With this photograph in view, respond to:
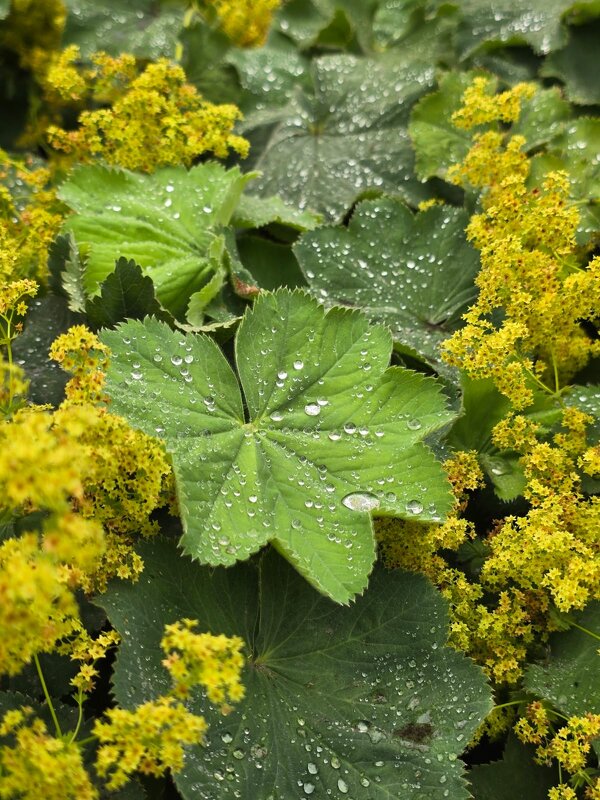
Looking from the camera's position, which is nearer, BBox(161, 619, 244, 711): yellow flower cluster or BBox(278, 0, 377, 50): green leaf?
BBox(161, 619, 244, 711): yellow flower cluster

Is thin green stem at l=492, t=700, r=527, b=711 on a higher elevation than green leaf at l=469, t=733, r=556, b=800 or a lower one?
higher

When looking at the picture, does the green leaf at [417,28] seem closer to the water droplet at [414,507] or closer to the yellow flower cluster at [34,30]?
the yellow flower cluster at [34,30]

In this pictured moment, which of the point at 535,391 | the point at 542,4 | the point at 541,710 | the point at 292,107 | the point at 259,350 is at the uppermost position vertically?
the point at 542,4

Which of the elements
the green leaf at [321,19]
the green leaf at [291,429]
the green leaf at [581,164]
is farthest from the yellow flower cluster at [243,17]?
the green leaf at [291,429]

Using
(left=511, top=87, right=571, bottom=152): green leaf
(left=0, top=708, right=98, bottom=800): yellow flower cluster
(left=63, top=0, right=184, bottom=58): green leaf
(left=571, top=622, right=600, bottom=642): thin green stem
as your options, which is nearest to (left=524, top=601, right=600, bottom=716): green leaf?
(left=571, top=622, right=600, bottom=642): thin green stem

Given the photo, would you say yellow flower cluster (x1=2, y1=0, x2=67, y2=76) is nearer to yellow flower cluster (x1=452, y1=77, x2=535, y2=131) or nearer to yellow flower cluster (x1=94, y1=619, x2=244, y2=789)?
yellow flower cluster (x1=452, y1=77, x2=535, y2=131)

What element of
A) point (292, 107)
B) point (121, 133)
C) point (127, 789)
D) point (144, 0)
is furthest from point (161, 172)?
point (127, 789)

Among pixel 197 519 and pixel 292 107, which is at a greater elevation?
pixel 292 107

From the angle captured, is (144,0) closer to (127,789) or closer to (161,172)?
(161,172)
